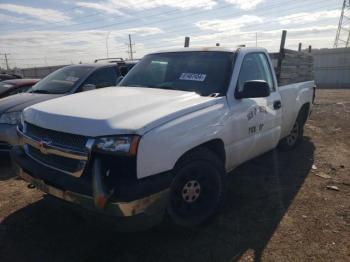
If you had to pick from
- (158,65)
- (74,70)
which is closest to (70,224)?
(158,65)

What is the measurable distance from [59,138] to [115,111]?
54cm

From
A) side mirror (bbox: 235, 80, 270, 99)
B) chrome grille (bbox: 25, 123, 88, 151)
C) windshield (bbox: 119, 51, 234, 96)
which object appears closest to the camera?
→ chrome grille (bbox: 25, 123, 88, 151)

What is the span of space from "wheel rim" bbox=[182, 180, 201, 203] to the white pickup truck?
0.03ft

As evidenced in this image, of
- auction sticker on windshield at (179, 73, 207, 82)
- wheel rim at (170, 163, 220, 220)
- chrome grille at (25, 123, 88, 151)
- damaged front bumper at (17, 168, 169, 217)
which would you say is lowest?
wheel rim at (170, 163, 220, 220)

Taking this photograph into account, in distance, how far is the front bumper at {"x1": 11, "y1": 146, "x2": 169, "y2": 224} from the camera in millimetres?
2592

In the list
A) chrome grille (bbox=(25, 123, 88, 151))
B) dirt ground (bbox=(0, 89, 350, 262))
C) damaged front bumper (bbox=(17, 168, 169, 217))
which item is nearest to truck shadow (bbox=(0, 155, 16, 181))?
dirt ground (bbox=(0, 89, 350, 262))

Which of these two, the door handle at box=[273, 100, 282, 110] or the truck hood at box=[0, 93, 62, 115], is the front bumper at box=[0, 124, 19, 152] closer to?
the truck hood at box=[0, 93, 62, 115]

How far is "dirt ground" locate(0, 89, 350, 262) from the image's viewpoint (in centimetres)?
305

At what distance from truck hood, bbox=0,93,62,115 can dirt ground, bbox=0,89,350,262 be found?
1258 mm

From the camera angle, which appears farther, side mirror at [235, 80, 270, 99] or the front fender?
side mirror at [235, 80, 270, 99]

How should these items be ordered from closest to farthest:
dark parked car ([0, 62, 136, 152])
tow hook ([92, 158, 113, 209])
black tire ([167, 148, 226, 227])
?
tow hook ([92, 158, 113, 209])
black tire ([167, 148, 226, 227])
dark parked car ([0, 62, 136, 152])

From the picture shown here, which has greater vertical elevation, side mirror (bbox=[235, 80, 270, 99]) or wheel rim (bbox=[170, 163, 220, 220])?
side mirror (bbox=[235, 80, 270, 99])

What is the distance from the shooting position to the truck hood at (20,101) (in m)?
5.58

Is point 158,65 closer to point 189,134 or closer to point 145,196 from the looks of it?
point 189,134
